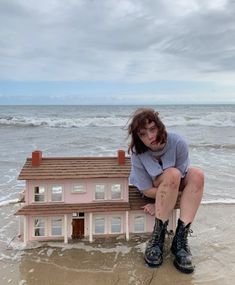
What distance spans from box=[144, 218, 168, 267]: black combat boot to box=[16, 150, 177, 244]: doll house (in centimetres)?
59

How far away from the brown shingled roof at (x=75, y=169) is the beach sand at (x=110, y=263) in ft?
3.31

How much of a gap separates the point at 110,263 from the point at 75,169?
1.54 m

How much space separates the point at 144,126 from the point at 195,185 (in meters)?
1.11

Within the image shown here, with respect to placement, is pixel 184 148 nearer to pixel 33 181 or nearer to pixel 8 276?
pixel 33 181

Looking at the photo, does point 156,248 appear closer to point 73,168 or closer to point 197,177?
point 197,177

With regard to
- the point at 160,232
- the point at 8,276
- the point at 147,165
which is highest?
the point at 147,165

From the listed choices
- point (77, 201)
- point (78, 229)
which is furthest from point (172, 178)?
point (78, 229)

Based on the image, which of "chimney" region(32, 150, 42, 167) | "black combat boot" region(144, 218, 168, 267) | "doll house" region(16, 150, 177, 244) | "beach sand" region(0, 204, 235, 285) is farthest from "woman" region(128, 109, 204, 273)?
"chimney" region(32, 150, 42, 167)

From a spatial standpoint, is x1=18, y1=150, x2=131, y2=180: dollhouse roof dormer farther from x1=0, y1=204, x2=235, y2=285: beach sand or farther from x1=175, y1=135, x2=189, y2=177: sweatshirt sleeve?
x1=0, y1=204, x2=235, y2=285: beach sand

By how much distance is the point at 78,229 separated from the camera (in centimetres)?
566

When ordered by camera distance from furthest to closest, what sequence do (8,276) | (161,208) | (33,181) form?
(33,181) → (161,208) → (8,276)

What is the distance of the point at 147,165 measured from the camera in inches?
199

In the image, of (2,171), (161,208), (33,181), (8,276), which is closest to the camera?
(8,276)

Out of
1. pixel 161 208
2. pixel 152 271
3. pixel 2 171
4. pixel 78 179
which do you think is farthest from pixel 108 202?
pixel 2 171
